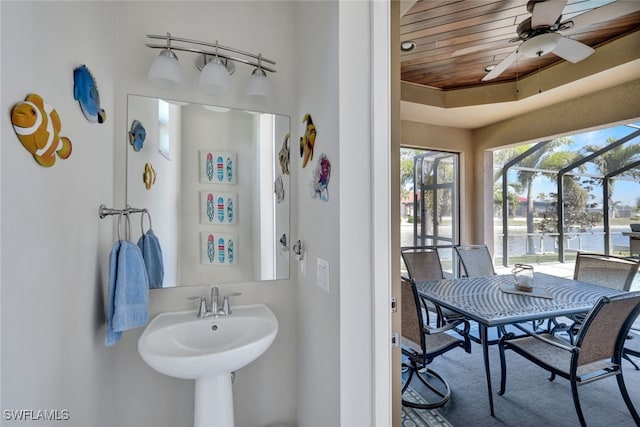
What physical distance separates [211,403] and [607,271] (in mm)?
A: 3457

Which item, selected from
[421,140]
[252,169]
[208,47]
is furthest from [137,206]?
[421,140]

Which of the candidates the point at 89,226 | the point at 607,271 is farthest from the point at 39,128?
the point at 607,271

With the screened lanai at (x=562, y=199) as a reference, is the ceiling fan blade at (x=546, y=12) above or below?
above

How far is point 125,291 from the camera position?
1194 mm

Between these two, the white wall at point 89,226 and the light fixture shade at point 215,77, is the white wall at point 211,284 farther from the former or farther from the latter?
the light fixture shade at point 215,77

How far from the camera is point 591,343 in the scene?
5.60ft

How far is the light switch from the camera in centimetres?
115

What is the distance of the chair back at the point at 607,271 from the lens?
8.18 feet

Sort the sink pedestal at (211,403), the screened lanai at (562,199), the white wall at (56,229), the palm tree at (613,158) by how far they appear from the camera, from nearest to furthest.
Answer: the white wall at (56,229) → the sink pedestal at (211,403) → the palm tree at (613,158) → the screened lanai at (562,199)

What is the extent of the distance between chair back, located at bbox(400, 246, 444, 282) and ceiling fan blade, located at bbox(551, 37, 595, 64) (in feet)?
6.57

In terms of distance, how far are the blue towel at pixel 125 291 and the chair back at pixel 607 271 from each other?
3.63 metres

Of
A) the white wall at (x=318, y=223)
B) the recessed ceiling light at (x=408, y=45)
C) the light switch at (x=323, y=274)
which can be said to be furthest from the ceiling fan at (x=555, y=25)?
the light switch at (x=323, y=274)

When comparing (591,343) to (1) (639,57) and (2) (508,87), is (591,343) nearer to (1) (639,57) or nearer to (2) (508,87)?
(1) (639,57)

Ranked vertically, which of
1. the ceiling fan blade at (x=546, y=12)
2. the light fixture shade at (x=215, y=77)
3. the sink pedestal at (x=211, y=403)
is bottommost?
the sink pedestal at (x=211, y=403)
